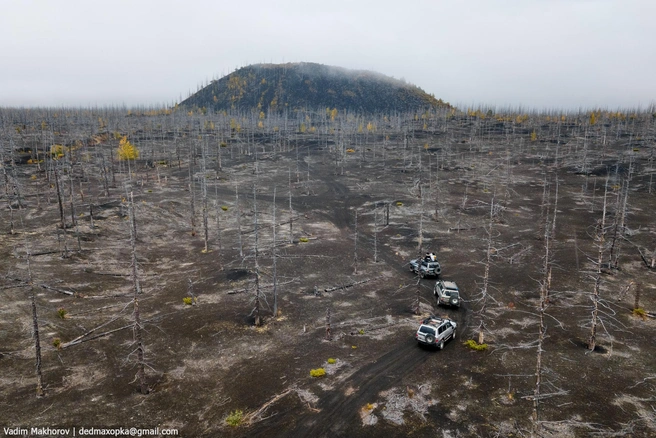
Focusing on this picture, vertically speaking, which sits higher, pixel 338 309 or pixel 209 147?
pixel 209 147

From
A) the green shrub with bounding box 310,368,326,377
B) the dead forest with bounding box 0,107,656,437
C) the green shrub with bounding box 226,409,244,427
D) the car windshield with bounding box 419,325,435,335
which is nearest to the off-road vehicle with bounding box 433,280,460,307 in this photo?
the dead forest with bounding box 0,107,656,437

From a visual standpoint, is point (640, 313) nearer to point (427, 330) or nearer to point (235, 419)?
point (427, 330)

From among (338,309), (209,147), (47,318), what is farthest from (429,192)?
(209,147)

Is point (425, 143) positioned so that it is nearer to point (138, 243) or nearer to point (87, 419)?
point (138, 243)

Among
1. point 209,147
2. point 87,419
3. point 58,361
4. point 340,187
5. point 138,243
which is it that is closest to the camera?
point 87,419

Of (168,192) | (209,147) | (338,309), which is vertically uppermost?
(209,147)

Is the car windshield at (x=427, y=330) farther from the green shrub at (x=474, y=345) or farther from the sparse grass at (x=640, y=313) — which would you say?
the sparse grass at (x=640, y=313)
